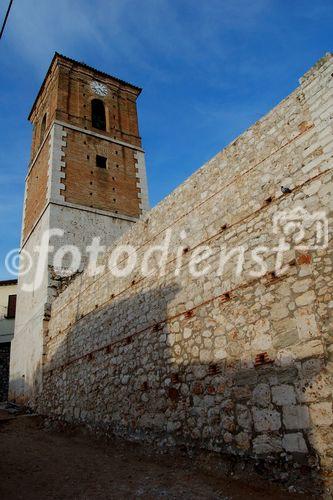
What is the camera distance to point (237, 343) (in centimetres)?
485

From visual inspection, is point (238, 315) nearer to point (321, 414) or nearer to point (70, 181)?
point (321, 414)

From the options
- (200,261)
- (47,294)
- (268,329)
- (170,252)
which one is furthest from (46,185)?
(268,329)

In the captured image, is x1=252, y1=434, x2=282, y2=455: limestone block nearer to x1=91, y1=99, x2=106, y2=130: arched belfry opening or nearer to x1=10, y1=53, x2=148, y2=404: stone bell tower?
x1=10, y1=53, x2=148, y2=404: stone bell tower

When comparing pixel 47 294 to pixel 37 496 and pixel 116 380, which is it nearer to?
pixel 116 380

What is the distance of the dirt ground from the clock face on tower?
14095 millimetres

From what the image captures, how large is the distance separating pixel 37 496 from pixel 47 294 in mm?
7495

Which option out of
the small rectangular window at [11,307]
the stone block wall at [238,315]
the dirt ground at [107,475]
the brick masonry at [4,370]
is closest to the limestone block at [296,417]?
the stone block wall at [238,315]

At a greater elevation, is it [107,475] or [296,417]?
[296,417]

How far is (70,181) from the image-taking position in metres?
13.5

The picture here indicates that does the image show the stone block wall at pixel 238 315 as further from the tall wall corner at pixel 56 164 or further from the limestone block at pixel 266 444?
the tall wall corner at pixel 56 164

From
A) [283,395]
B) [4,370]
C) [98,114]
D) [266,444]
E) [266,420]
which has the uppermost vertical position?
[98,114]

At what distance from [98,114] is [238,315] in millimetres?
13764

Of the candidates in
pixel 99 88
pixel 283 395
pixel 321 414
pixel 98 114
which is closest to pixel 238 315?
pixel 283 395

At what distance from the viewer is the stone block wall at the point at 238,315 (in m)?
4.09
